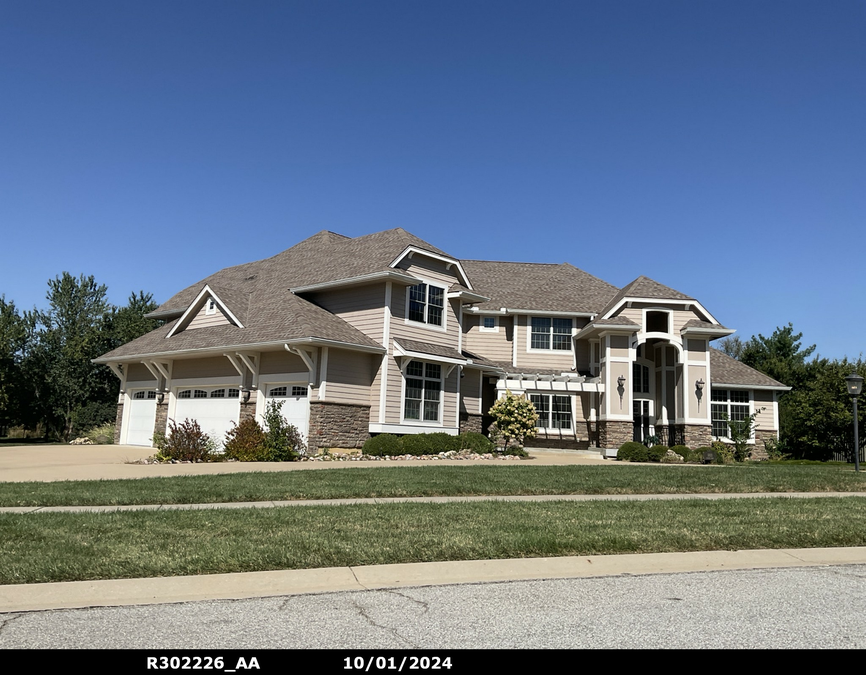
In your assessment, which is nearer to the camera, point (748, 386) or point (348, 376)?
point (348, 376)

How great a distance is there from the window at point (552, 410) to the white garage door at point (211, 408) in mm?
13313

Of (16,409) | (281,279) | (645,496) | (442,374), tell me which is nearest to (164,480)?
(645,496)

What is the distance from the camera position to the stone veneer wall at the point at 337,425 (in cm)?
2323

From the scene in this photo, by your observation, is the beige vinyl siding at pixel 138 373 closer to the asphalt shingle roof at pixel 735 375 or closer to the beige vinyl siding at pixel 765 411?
the asphalt shingle roof at pixel 735 375

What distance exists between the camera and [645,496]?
13.2 m

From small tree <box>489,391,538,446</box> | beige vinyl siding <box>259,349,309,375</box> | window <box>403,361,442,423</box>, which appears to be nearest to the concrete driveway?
window <box>403,361,442,423</box>

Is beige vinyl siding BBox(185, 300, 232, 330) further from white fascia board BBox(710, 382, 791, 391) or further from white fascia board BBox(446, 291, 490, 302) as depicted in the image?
white fascia board BBox(710, 382, 791, 391)

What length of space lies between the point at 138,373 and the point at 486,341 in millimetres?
15838

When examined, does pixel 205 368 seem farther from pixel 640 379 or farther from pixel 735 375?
pixel 735 375

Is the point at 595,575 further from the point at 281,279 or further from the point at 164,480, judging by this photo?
the point at 281,279

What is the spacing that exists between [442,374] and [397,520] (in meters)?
17.8

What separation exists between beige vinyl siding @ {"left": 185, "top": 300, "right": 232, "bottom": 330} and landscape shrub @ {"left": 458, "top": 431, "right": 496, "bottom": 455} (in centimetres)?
1010

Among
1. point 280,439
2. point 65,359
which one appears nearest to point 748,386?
point 280,439

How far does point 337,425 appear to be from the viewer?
23797 mm
